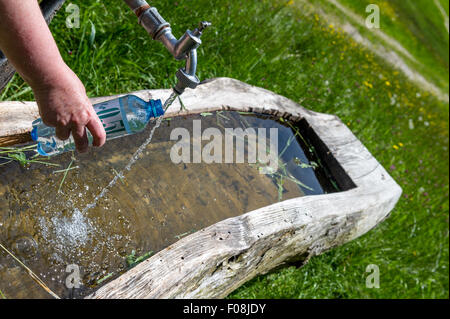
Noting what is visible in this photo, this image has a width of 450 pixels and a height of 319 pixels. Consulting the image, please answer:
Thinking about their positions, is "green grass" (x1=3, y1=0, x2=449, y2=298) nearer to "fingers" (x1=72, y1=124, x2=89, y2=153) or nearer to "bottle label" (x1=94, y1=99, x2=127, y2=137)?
"bottle label" (x1=94, y1=99, x2=127, y2=137)

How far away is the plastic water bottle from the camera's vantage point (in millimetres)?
1944

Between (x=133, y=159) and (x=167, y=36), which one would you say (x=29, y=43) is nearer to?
(x=167, y=36)

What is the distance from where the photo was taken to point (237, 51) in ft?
13.7

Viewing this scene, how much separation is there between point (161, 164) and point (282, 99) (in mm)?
1378

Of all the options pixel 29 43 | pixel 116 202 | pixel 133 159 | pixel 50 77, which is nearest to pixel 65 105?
pixel 50 77

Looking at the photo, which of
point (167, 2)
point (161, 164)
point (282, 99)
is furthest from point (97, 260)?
point (167, 2)

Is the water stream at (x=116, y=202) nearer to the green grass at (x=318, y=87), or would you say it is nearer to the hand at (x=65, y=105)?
the hand at (x=65, y=105)

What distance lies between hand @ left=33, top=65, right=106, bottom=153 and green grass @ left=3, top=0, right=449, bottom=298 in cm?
155

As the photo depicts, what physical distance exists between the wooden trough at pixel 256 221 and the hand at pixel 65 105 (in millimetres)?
658

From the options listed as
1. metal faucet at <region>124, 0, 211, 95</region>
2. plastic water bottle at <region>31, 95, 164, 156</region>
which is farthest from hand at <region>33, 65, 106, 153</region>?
plastic water bottle at <region>31, 95, 164, 156</region>

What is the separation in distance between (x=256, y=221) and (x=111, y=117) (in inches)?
38.6

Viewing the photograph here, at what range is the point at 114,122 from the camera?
197 cm
